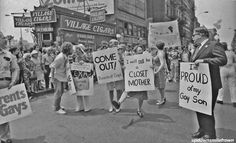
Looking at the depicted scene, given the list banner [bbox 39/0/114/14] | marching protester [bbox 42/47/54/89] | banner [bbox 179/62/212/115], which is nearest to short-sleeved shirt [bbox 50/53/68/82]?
banner [bbox 179/62/212/115]

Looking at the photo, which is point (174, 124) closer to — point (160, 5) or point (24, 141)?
point (24, 141)

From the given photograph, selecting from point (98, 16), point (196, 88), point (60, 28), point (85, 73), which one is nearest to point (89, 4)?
point (98, 16)

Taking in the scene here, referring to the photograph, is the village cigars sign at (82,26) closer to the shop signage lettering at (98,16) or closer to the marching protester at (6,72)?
the shop signage lettering at (98,16)

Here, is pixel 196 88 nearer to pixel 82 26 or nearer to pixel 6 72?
pixel 6 72

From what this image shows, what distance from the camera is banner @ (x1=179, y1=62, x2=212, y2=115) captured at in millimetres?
3314

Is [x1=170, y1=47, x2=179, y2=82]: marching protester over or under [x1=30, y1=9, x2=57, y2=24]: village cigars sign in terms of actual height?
under

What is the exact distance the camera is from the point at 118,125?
4.61 m

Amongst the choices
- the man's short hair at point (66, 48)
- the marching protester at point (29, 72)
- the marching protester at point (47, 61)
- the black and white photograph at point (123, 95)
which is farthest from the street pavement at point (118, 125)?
the marching protester at point (47, 61)

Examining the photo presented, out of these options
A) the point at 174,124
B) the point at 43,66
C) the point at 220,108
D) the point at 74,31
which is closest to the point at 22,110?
the point at 174,124

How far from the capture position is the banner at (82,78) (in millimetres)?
5699

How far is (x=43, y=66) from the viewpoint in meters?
9.17

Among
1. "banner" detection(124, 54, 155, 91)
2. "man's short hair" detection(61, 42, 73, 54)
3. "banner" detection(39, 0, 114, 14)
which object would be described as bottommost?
"banner" detection(124, 54, 155, 91)

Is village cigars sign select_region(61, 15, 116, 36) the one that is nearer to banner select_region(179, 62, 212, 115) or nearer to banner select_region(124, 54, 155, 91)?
banner select_region(124, 54, 155, 91)

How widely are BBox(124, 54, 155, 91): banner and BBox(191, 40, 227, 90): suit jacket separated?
2.05 meters
